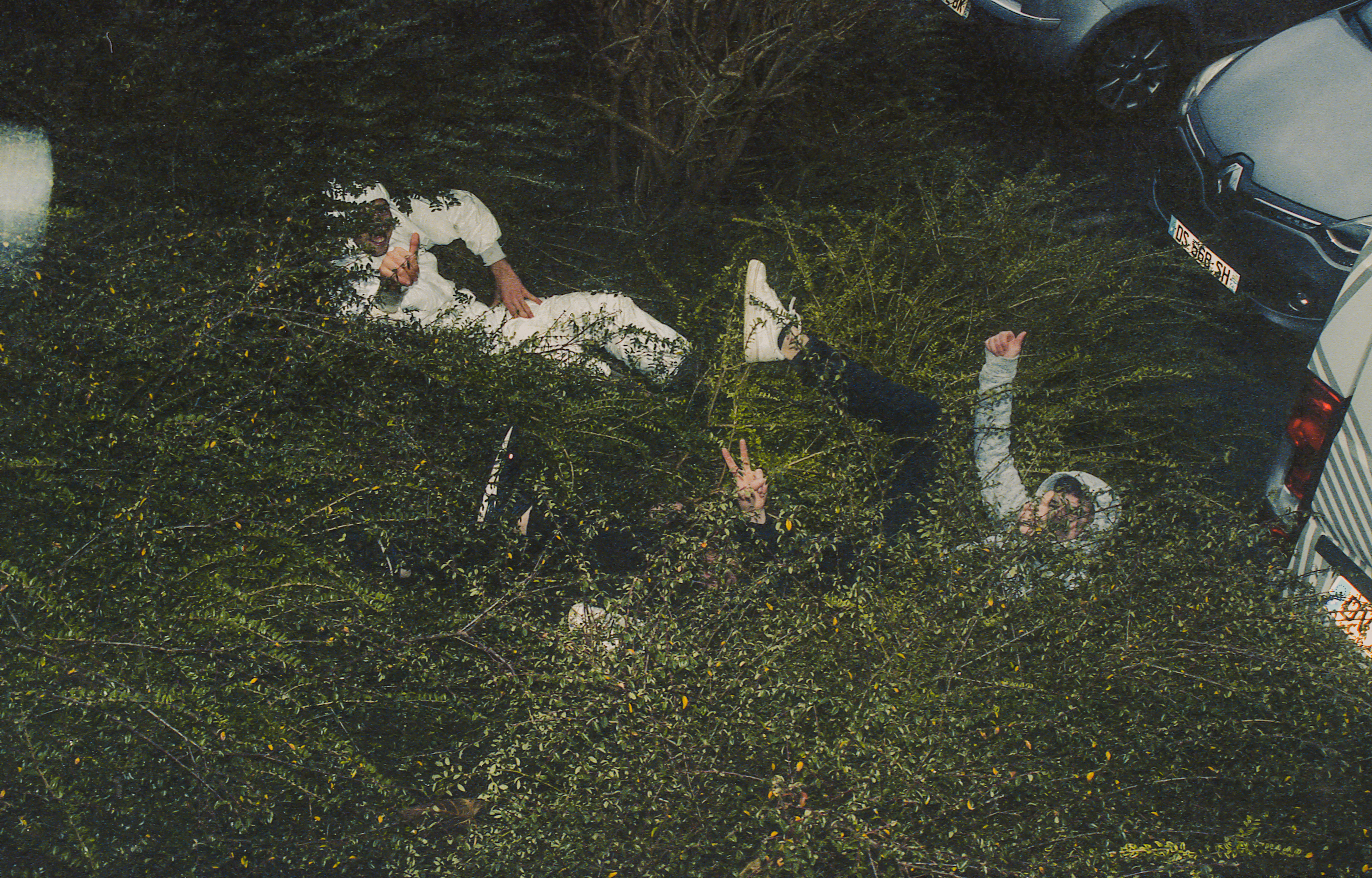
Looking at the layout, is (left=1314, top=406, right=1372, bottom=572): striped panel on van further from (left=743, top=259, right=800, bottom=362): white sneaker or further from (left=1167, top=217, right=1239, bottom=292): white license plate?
(left=743, top=259, right=800, bottom=362): white sneaker

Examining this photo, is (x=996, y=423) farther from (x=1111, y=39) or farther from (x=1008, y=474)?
(x=1111, y=39)

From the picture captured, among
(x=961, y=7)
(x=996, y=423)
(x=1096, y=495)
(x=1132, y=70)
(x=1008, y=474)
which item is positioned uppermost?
(x=961, y=7)

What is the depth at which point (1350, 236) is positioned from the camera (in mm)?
2625

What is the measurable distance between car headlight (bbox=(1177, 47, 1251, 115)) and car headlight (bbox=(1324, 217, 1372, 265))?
0.66 metres

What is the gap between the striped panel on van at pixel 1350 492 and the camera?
216cm

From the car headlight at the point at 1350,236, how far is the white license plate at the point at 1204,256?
0.99 ft

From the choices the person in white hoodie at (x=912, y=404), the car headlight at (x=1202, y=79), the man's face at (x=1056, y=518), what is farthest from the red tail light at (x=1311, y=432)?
the car headlight at (x=1202, y=79)

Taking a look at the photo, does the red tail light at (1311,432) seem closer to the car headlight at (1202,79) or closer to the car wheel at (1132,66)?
the car headlight at (1202,79)

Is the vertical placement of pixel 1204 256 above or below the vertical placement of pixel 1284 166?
below

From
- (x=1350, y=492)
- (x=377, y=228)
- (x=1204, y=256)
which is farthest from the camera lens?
(x=1204, y=256)

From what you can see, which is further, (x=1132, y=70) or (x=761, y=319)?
(x=1132, y=70)

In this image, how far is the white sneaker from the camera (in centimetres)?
232

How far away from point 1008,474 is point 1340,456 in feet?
2.63

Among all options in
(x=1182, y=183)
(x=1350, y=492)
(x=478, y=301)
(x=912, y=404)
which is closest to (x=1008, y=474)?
(x=912, y=404)
